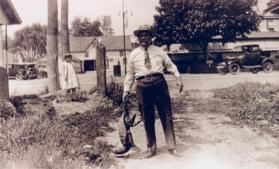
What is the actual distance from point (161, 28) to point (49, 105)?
41.7 ft

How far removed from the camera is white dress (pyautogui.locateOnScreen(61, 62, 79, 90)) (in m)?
11.1

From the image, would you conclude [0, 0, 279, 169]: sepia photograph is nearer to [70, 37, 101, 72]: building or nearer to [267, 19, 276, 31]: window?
[267, 19, 276, 31]: window

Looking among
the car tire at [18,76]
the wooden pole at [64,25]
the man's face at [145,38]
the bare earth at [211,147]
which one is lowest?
the car tire at [18,76]

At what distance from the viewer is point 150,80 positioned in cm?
509

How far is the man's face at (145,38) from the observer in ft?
16.8

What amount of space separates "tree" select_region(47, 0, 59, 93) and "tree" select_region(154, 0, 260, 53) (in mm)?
7601

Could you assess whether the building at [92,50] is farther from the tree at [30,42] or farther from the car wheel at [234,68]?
the car wheel at [234,68]

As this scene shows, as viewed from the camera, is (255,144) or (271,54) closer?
(255,144)

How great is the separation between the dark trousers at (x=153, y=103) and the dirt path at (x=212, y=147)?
28cm

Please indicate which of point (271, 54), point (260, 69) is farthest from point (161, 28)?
point (271, 54)

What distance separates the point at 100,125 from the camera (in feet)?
23.0

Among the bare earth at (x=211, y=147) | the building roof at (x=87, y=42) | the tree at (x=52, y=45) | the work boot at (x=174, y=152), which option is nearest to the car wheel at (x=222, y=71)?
the tree at (x=52, y=45)

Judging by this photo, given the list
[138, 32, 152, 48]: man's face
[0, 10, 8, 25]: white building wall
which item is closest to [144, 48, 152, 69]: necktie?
[138, 32, 152, 48]: man's face

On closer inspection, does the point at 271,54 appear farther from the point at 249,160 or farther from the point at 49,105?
the point at 249,160
